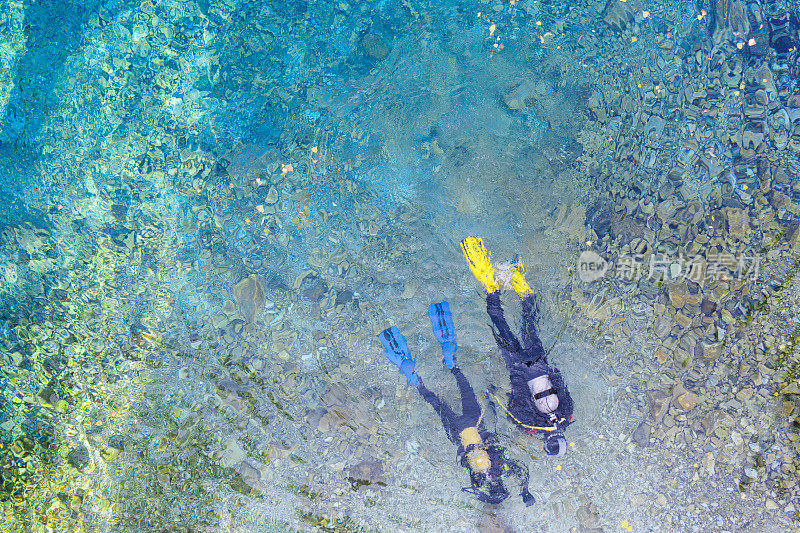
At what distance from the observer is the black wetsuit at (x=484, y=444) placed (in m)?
1.51

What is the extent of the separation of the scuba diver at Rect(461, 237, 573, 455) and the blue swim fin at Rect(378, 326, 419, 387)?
0.34m

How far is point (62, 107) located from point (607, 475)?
2449 mm

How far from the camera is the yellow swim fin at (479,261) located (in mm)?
1482

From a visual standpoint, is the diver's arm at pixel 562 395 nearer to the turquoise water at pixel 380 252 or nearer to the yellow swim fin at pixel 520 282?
the turquoise water at pixel 380 252

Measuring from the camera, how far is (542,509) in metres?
1.49

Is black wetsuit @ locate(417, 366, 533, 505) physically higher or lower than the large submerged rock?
lower

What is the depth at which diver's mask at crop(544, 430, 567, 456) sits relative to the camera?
4.90 feet

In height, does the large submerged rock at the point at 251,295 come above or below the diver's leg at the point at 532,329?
above

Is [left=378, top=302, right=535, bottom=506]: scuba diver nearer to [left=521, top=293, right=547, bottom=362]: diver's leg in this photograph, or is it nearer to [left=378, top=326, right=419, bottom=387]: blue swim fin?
[left=378, top=326, right=419, bottom=387]: blue swim fin

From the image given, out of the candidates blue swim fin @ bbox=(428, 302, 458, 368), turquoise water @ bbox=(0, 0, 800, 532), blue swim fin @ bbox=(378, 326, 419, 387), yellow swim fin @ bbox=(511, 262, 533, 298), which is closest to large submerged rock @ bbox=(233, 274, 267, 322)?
turquoise water @ bbox=(0, 0, 800, 532)

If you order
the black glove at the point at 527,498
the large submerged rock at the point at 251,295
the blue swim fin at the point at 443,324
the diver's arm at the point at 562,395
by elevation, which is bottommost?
the black glove at the point at 527,498

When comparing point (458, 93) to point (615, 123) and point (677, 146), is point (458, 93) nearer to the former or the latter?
point (615, 123)

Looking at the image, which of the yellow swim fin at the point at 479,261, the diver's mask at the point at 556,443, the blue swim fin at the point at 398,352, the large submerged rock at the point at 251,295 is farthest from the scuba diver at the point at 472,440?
the large submerged rock at the point at 251,295

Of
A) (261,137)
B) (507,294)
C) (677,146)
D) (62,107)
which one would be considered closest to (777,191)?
(677,146)
